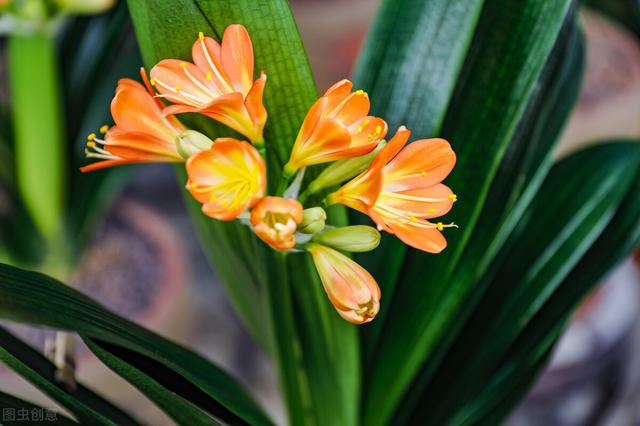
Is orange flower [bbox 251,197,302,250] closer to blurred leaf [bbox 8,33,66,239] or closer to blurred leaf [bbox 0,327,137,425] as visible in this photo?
blurred leaf [bbox 0,327,137,425]

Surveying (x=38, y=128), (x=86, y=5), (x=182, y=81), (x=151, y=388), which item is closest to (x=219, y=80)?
(x=182, y=81)

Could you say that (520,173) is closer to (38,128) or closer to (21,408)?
(21,408)

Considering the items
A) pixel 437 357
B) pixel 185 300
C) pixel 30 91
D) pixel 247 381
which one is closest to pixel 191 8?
pixel 437 357

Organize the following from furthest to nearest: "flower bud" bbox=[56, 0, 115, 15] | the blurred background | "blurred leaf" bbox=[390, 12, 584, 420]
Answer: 1. the blurred background
2. "flower bud" bbox=[56, 0, 115, 15]
3. "blurred leaf" bbox=[390, 12, 584, 420]

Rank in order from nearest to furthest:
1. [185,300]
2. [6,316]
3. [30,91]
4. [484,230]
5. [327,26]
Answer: [6,316], [484,230], [30,91], [185,300], [327,26]

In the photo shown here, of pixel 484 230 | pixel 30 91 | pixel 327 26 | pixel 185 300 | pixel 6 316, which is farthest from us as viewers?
pixel 327 26

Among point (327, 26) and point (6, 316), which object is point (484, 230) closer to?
point (6, 316)

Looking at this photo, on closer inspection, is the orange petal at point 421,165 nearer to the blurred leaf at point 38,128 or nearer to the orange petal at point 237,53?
the orange petal at point 237,53

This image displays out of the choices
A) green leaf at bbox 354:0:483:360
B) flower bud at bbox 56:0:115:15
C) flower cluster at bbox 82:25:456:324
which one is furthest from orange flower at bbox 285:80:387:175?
flower bud at bbox 56:0:115:15
